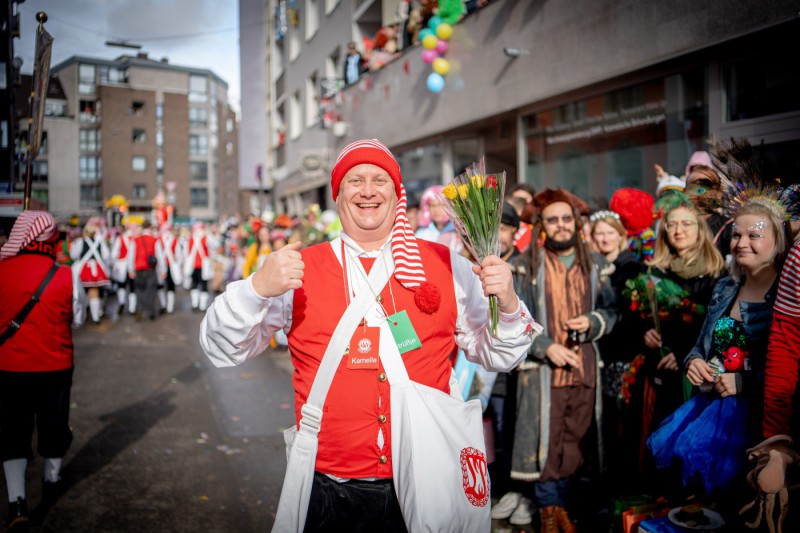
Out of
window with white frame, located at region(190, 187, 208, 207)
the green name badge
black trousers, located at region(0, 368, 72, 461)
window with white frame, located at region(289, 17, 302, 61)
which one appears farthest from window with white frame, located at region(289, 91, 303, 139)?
window with white frame, located at region(190, 187, 208, 207)

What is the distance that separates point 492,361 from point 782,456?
1.17 m

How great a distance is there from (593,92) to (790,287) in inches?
230

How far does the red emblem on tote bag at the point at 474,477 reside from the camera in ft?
6.96

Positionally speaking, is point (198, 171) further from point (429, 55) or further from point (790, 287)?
point (790, 287)

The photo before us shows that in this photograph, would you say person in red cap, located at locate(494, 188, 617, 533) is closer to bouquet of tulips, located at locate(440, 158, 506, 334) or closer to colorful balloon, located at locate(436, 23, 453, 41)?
bouquet of tulips, located at locate(440, 158, 506, 334)

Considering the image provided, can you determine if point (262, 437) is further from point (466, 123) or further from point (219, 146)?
point (219, 146)

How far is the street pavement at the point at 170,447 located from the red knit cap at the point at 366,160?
285cm

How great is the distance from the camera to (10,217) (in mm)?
5375

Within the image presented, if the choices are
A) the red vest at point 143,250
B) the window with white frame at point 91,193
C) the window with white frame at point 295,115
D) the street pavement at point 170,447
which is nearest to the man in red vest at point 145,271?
the red vest at point 143,250

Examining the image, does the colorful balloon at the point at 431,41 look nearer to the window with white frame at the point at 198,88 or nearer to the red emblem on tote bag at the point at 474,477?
the red emblem on tote bag at the point at 474,477

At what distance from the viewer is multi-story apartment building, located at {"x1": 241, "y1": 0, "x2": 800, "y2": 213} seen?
5.61 m

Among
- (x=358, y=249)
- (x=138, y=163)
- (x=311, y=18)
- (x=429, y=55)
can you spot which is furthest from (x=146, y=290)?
(x=138, y=163)

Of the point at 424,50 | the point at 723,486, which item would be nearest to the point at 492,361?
the point at 723,486

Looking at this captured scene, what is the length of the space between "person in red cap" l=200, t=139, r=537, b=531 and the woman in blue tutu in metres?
1.19
